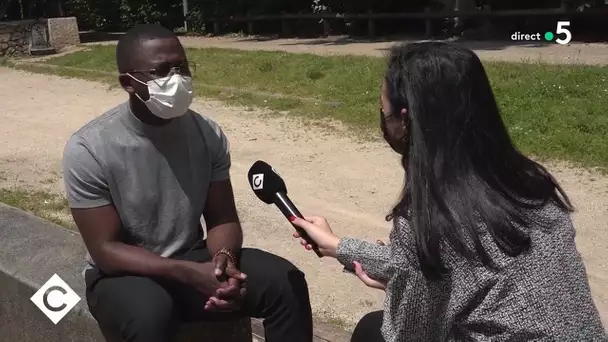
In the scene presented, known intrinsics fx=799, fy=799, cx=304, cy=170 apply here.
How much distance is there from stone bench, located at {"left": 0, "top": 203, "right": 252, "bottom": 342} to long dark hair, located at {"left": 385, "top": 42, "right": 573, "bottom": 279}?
3.79 ft

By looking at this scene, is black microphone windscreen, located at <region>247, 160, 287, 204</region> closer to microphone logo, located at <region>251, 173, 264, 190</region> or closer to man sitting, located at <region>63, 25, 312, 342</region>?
microphone logo, located at <region>251, 173, 264, 190</region>

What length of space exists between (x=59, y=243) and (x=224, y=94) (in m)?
7.83

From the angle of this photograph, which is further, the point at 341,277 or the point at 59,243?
the point at 341,277

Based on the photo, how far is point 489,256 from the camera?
1.79 metres

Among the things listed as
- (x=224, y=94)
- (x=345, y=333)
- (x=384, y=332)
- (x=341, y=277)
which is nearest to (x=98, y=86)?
(x=224, y=94)

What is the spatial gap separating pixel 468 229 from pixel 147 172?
4.21ft

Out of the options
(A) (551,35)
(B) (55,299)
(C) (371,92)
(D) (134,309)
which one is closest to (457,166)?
(D) (134,309)

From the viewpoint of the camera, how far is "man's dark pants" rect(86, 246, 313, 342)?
2.48 meters

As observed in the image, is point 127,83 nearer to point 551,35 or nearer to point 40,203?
point 40,203

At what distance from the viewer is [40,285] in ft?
10.3

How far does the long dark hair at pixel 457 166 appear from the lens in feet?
5.92

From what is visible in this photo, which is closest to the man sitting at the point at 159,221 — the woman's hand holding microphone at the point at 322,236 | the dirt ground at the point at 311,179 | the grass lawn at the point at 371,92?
the woman's hand holding microphone at the point at 322,236

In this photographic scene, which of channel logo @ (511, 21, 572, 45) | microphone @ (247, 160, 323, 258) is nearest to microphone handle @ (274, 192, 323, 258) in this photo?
microphone @ (247, 160, 323, 258)

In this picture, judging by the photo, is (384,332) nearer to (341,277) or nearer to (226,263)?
(226,263)
